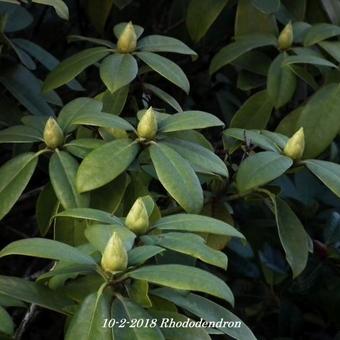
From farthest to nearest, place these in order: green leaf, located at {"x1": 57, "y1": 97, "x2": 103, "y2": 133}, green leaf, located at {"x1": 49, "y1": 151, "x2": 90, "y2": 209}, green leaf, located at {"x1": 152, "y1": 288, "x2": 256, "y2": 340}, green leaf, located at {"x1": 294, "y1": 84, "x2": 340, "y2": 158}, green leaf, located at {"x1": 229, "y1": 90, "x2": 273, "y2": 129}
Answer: green leaf, located at {"x1": 229, "y1": 90, "x2": 273, "y2": 129} < green leaf, located at {"x1": 294, "y1": 84, "x2": 340, "y2": 158} < green leaf, located at {"x1": 57, "y1": 97, "x2": 103, "y2": 133} < green leaf, located at {"x1": 49, "y1": 151, "x2": 90, "y2": 209} < green leaf, located at {"x1": 152, "y1": 288, "x2": 256, "y2": 340}

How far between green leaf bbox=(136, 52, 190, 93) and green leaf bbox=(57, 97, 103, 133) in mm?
122

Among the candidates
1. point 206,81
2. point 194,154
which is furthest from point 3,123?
point 206,81

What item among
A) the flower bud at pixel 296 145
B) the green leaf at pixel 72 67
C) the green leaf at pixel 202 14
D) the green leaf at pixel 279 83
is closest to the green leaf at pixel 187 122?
the flower bud at pixel 296 145

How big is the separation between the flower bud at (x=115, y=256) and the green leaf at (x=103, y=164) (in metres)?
0.18

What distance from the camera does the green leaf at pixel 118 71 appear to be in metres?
1.26

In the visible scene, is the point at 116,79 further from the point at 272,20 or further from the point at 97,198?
the point at 272,20

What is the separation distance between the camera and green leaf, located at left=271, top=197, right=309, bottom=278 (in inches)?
50.0

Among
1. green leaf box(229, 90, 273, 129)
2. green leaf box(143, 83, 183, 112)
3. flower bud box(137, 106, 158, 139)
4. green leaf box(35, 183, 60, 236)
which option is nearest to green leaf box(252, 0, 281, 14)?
green leaf box(229, 90, 273, 129)

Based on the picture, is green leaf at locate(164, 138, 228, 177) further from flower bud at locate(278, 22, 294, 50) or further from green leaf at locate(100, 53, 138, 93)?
flower bud at locate(278, 22, 294, 50)

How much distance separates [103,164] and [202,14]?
0.63 metres

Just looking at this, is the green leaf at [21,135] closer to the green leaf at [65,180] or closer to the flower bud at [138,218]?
the green leaf at [65,180]

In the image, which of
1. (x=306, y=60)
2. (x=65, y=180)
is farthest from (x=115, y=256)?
(x=306, y=60)

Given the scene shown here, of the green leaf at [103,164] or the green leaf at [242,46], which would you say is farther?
the green leaf at [242,46]

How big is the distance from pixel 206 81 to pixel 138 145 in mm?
937
